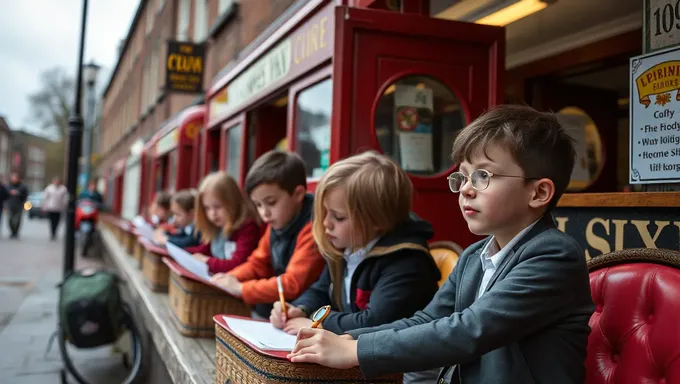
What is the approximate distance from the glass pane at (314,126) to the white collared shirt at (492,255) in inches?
91.7

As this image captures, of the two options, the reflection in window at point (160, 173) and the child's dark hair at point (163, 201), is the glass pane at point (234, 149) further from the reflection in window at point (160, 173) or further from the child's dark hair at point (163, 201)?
the reflection in window at point (160, 173)

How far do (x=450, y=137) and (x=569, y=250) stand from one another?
2.04m

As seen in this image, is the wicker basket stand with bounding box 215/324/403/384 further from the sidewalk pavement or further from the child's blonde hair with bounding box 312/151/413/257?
the sidewalk pavement

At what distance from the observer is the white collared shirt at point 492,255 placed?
1.37 m

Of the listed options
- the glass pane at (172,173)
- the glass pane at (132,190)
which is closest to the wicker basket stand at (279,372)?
the glass pane at (172,173)

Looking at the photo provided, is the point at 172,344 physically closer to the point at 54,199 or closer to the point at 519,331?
the point at 519,331

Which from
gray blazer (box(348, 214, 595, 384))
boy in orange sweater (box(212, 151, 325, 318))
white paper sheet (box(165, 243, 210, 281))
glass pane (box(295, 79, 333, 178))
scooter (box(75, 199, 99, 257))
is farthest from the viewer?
scooter (box(75, 199, 99, 257))

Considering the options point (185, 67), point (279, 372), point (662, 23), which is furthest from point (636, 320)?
point (185, 67)

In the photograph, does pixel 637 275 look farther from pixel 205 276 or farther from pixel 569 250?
pixel 205 276

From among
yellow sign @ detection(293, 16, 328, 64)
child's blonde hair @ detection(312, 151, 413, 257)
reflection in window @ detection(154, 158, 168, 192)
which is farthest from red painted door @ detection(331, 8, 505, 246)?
reflection in window @ detection(154, 158, 168, 192)

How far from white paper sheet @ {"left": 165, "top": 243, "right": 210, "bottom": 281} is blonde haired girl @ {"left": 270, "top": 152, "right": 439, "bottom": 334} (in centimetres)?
97

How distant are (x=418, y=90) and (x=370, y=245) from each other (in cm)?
142

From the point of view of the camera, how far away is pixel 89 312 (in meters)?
4.09

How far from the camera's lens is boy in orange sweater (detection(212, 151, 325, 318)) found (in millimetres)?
2525
